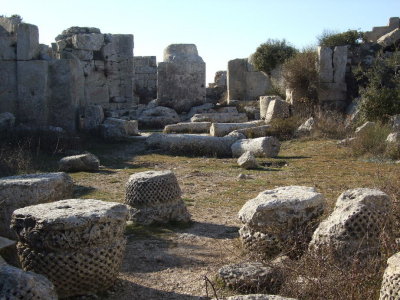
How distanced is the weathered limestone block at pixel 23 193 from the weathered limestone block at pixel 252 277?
232 cm

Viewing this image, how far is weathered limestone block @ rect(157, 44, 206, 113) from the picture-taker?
66.1 ft

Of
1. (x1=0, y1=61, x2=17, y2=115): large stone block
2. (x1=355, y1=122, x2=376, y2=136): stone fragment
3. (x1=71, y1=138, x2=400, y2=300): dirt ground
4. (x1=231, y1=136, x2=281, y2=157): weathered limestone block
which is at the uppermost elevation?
(x1=0, y1=61, x2=17, y2=115): large stone block

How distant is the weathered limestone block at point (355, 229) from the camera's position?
4504 mm

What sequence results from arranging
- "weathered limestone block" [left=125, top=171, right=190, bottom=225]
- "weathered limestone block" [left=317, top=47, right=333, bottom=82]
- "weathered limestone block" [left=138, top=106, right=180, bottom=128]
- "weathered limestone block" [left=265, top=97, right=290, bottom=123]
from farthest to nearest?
"weathered limestone block" [left=138, top=106, right=180, bottom=128]
"weathered limestone block" [left=317, top=47, right=333, bottom=82]
"weathered limestone block" [left=265, top=97, right=290, bottom=123]
"weathered limestone block" [left=125, top=171, right=190, bottom=225]

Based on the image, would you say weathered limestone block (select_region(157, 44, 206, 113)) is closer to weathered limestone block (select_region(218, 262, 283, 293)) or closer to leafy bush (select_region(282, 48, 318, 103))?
leafy bush (select_region(282, 48, 318, 103))

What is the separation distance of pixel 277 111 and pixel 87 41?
22.7 feet

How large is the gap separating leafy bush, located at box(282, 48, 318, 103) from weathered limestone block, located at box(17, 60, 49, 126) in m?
7.74

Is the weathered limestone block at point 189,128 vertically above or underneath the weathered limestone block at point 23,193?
above

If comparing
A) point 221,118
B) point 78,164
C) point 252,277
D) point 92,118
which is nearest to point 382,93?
point 221,118

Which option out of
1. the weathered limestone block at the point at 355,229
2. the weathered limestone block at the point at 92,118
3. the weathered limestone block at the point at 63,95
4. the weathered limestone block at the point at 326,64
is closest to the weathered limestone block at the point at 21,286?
the weathered limestone block at the point at 355,229

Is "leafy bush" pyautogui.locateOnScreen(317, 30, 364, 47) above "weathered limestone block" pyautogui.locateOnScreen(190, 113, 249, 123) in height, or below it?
above

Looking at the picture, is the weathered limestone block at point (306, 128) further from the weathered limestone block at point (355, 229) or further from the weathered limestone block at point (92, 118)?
the weathered limestone block at point (355, 229)

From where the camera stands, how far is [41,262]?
423cm

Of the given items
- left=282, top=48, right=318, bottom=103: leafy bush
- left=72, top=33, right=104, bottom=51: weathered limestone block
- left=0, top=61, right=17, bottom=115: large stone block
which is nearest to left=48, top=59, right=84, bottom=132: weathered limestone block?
left=0, top=61, right=17, bottom=115: large stone block
